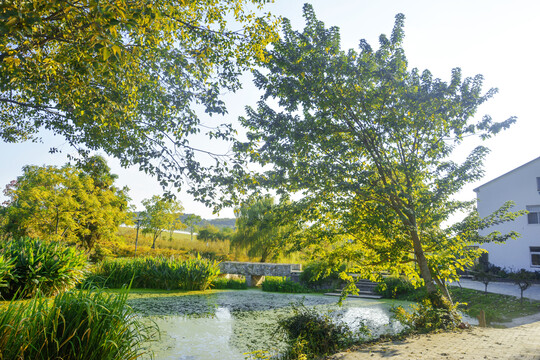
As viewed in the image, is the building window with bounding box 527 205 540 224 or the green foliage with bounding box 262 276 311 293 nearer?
the green foliage with bounding box 262 276 311 293

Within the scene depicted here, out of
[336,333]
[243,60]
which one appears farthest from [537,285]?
[243,60]

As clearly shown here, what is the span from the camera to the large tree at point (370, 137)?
22.1 feet

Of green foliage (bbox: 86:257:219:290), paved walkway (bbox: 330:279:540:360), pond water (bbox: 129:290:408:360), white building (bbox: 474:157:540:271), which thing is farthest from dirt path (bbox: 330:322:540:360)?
white building (bbox: 474:157:540:271)

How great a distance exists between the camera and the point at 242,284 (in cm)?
1591

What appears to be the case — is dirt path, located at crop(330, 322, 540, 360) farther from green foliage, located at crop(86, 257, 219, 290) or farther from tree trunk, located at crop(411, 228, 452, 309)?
green foliage, located at crop(86, 257, 219, 290)

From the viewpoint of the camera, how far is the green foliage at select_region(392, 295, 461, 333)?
637cm

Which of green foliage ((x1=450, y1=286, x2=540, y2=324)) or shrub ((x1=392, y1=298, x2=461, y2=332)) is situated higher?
shrub ((x1=392, y1=298, x2=461, y2=332))

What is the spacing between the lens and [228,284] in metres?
15.6

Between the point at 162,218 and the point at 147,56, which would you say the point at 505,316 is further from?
the point at 162,218

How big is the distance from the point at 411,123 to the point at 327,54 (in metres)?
2.32

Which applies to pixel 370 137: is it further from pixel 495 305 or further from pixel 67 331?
pixel 495 305

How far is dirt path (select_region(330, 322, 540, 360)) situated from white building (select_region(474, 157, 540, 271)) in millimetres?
16550

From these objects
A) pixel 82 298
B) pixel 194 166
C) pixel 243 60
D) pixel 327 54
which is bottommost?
pixel 82 298

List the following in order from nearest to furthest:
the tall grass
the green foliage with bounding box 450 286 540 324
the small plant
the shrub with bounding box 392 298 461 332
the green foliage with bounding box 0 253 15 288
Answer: the shrub with bounding box 392 298 461 332, the green foliage with bounding box 0 253 15 288, the green foliage with bounding box 450 286 540 324, the small plant, the tall grass
